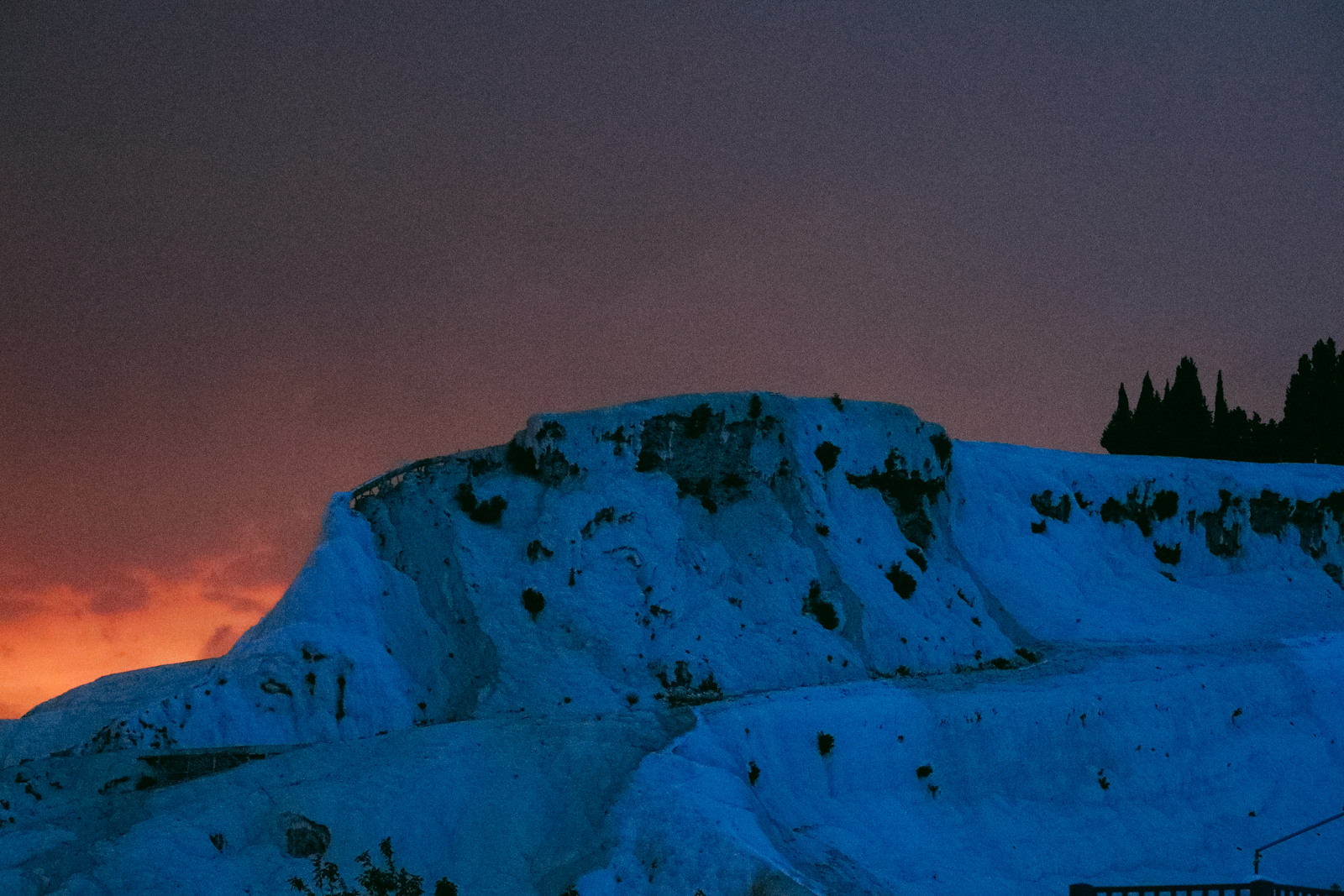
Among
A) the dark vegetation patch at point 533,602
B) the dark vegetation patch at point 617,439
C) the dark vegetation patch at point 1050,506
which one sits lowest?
the dark vegetation patch at point 533,602

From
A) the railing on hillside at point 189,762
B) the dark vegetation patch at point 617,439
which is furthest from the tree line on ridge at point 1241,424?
the railing on hillside at point 189,762

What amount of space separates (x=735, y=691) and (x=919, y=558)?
14.1 metres

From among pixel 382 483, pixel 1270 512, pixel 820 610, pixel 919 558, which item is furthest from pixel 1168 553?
pixel 382 483

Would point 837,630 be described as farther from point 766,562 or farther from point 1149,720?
point 1149,720

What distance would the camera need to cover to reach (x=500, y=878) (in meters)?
36.2

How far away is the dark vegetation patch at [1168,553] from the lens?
243ft

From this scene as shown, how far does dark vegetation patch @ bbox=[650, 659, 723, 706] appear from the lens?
5066 cm

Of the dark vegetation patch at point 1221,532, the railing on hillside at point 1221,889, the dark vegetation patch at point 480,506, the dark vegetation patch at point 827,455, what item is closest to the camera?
the railing on hillside at point 1221,889

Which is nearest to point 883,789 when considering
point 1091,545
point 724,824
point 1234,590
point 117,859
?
point 724,824

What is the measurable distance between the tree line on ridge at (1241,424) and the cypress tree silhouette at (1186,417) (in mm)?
55

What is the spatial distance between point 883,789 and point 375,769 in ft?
53.8

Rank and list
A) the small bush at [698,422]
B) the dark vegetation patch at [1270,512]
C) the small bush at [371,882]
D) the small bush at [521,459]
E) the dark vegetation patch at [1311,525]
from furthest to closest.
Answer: the dark vegetation patch at [1311,525] < the dark vegetation patch at [1270,512] < the small bush at [698,422] < the small bush at [521,459] < the small bush at [371,882]

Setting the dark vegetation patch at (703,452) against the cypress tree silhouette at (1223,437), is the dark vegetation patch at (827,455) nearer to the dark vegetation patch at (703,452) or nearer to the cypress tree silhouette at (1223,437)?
the dark vegetation patch at (703,452)

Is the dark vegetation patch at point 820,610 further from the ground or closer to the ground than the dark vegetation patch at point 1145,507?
closer to the ground
